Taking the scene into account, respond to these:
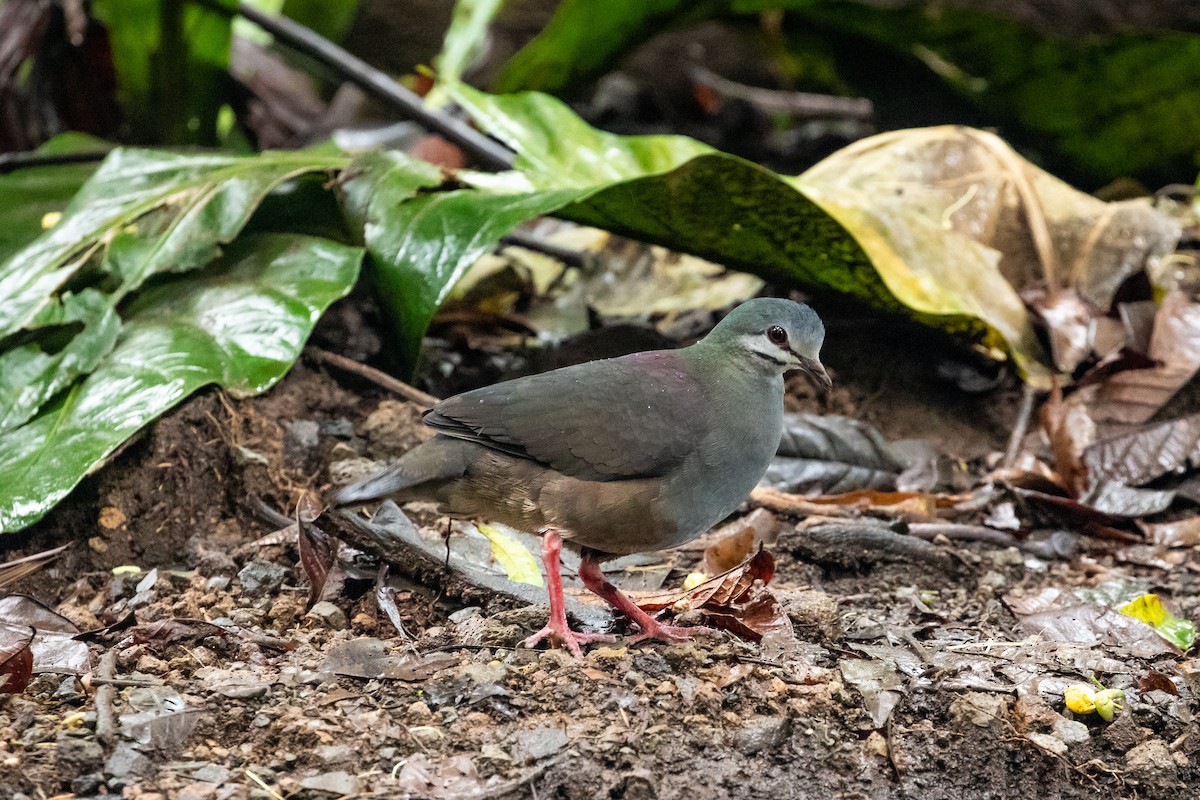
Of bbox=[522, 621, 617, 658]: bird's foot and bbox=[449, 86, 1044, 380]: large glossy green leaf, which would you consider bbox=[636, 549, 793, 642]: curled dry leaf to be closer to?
bbox=[522, 621, 617, 658]: bird's foot

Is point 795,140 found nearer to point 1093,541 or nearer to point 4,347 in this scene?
point 1093,541

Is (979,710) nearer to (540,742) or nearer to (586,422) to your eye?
(540,742)

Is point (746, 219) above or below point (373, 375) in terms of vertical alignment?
above

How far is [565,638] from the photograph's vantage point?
2.82 meters

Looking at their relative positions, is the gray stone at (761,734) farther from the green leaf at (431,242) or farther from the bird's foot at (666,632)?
the green leaf at (431,242)

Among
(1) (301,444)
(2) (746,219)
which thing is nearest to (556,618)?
(1) (301,444)

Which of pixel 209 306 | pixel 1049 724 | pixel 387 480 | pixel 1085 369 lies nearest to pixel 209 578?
pixel 387 480

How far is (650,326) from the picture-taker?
5047 millimetres

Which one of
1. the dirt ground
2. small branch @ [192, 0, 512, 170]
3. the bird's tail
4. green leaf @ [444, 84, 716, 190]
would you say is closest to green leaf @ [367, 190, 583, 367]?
green leaf @ [444, 84, 716, 190]

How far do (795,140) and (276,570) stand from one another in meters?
5.47

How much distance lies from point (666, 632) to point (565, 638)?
0.25 metres

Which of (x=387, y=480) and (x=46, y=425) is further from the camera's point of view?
(x=46, y=425)

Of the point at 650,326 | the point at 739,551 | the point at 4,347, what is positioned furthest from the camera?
the point at 650,326

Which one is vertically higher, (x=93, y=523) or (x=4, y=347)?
(x=4, y=347)
